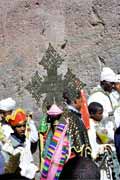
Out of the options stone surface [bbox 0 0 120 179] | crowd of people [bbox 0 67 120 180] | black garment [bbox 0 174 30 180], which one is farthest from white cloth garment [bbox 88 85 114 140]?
black garment [bbox 0 174 30 180]

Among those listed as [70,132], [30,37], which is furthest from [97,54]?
[70,132]

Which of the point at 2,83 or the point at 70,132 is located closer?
the point at 70,132

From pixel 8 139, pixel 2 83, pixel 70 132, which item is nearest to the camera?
pixel 70 132

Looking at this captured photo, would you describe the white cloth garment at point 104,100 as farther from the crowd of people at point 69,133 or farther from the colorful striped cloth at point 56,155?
the colorful striped cloth at point 56,155

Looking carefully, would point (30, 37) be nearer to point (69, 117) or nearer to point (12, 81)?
point (12, 81)

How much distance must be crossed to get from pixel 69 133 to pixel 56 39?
2.19 metres

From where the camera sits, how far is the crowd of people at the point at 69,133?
17.5ft

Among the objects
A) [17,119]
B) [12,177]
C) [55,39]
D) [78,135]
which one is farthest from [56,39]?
[12,177]

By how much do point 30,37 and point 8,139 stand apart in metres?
1.84

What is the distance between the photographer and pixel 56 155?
521cm

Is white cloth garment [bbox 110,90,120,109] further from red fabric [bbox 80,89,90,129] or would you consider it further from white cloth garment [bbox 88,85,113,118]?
red fabric [bbox 80,89,90,129]

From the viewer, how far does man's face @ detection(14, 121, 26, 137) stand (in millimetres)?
5988

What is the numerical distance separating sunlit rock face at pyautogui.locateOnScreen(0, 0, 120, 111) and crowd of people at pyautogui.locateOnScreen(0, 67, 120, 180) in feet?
2.22

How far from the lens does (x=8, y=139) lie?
19.5ft
